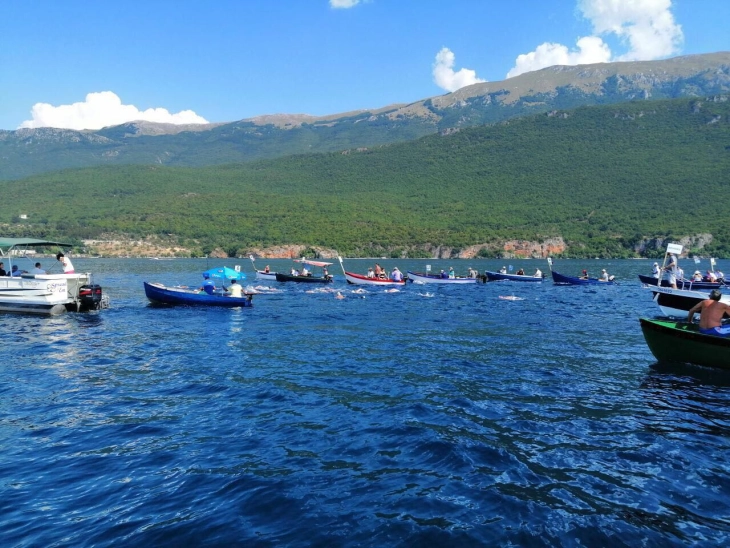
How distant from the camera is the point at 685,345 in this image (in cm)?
1725

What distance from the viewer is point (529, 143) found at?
19400 centimetres

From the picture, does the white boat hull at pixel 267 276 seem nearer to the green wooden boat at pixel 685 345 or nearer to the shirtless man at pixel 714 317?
the green wooden boat at pixel 685 345

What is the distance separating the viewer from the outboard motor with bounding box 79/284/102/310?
3055cm

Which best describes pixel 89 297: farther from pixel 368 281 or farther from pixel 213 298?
pixel 368 281

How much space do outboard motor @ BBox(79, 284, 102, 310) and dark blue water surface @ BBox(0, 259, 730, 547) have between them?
337 inches

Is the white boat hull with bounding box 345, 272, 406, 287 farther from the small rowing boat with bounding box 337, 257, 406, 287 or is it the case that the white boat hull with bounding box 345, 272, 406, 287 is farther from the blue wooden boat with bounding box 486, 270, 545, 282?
the blue wooden boat with bounding box 486, 270, 545, 282

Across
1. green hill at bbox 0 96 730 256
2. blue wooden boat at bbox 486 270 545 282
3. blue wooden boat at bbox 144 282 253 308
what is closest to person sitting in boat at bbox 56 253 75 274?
blue wooden boat at bbox 144 282 253 308

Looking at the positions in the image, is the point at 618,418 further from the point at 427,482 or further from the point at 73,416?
the point at 73,416

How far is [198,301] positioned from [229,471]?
27.3 m

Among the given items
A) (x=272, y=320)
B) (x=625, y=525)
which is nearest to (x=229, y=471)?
(x=625, y=525)

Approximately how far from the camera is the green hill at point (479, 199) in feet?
444

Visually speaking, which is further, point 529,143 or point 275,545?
point 529,143

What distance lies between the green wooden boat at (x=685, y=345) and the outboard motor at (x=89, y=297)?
28.4 m

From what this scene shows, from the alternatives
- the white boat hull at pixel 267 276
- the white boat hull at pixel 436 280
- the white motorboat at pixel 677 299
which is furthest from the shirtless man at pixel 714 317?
the white boat hull at pixel 267 276
